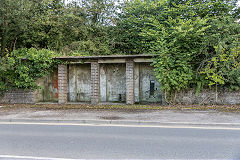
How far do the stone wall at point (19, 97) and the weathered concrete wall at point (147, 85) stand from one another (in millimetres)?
7094

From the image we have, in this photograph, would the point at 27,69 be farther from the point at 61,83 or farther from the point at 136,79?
the point at 136,79

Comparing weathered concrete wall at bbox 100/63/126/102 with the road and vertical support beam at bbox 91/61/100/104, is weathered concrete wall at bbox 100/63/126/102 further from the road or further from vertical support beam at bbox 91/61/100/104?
the road

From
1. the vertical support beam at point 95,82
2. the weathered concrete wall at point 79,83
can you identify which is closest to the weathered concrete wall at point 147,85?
the vertical support beam at point 95,82

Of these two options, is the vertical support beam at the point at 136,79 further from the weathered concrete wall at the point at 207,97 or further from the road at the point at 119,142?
the road at the point at 119,142

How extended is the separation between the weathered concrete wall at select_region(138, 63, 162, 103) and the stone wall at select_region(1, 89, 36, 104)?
7.09 metres

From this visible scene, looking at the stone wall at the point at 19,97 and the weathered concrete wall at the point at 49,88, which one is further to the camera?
the weathered concrete wall at the point at 49,88

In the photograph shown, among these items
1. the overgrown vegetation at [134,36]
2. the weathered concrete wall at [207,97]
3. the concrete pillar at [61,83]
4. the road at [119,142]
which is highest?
the overgrown vegetation at [134,36]

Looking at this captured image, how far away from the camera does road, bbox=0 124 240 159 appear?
4770mm

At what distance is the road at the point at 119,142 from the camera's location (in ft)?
15.6

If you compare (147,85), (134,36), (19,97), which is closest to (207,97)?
(147,85)

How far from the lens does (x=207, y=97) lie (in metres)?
12.5

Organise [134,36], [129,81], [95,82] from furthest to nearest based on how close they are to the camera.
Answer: [134,36] → [95,82] → [129,81]

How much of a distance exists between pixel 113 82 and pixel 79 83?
2.44 meters

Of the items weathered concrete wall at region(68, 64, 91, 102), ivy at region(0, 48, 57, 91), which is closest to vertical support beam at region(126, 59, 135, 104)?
weathered concrete wall at region(68, 64, 91, 102)
